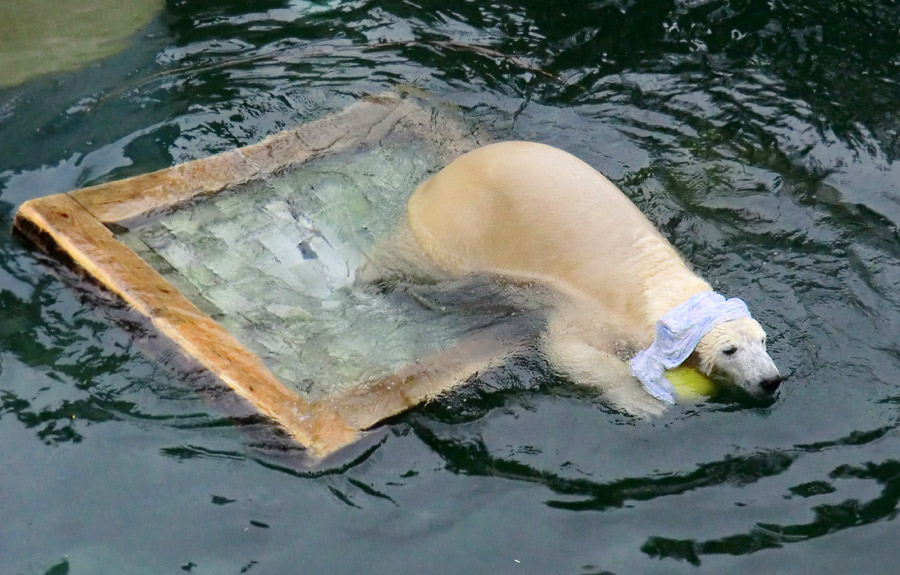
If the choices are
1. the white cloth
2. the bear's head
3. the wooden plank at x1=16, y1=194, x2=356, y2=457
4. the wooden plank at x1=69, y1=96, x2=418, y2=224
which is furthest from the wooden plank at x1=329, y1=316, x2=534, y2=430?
the wooden plank at x1=69, y1=96, x2=418, y2=224

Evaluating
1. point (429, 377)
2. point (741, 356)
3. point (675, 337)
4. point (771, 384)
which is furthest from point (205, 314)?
point (771, 384)

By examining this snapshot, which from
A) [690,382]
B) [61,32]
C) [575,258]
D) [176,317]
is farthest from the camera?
[61,32]

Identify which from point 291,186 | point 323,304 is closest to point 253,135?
point 291,186

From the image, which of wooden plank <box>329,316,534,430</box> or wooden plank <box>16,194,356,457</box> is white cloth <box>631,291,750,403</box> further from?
wooden plank <box>16,194,356,457</box>

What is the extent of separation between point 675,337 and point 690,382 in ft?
1.00

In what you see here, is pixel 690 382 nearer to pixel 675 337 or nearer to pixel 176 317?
pixel 675 337

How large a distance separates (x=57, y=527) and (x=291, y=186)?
2.56 m

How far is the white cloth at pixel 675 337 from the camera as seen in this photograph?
452 cm

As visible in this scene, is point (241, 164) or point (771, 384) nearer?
point (771, 384)

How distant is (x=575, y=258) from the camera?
4930 millimetres

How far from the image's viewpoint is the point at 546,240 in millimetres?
4973

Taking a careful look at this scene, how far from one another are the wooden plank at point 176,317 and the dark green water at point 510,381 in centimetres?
10

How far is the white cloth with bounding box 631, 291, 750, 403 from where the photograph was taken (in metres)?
4.52

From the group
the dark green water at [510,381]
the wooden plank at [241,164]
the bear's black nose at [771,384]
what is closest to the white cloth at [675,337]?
the dark green water at [510,381]
